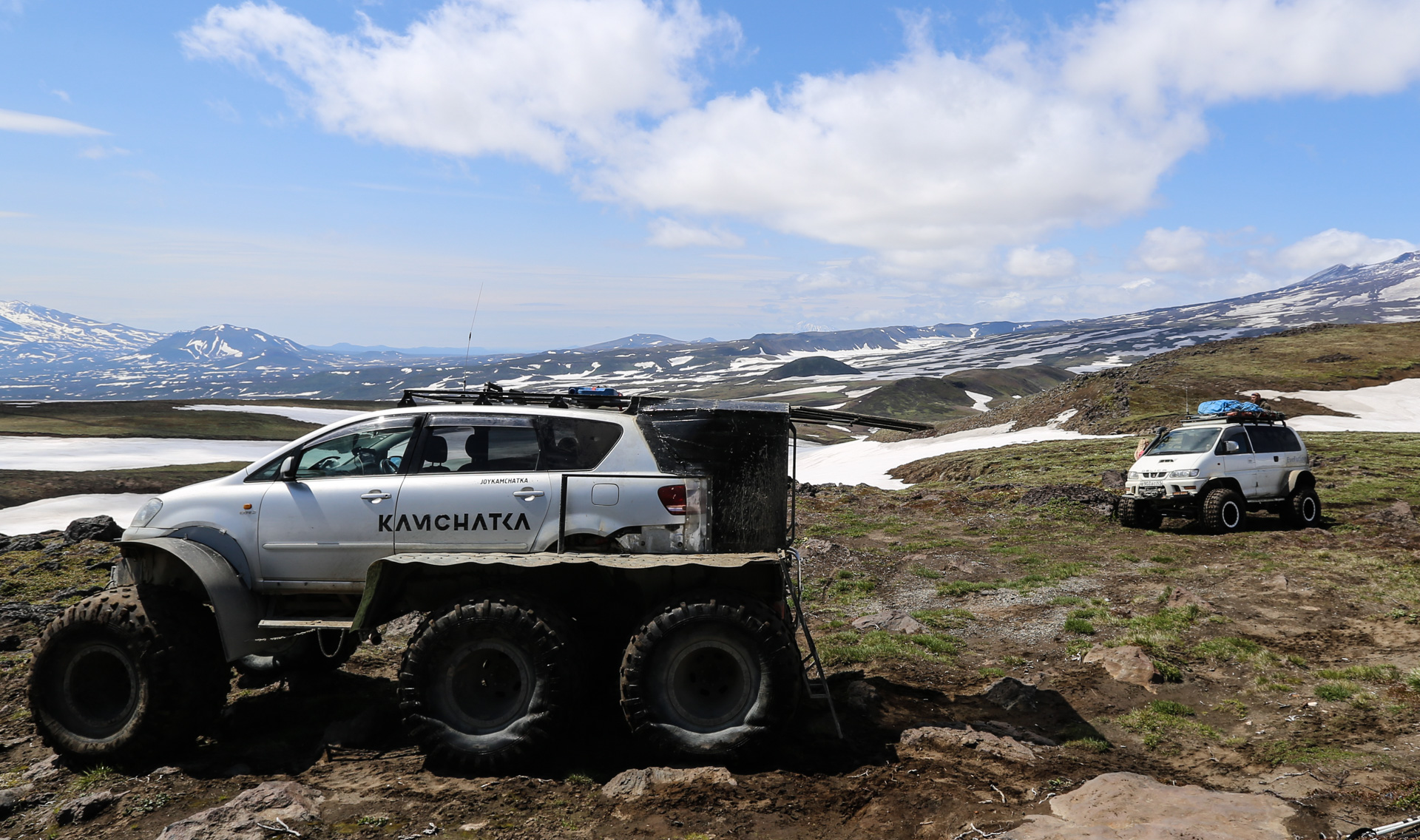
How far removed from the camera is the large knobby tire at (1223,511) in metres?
18.3

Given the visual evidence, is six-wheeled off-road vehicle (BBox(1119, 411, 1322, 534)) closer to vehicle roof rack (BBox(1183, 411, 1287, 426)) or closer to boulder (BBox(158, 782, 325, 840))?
vehicle roof rack (BBox(1183, 411, 1287, 426))

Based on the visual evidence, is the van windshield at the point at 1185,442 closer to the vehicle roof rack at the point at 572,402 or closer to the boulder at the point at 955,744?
the vehicle roof rack at the point at 572,402

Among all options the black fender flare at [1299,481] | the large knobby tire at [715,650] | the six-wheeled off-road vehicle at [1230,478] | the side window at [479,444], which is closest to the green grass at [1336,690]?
the large knobby tire at [715,650]

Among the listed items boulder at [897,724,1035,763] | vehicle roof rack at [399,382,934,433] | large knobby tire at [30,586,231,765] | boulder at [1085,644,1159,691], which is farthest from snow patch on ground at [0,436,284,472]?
boulder at [897,724,1035,763]

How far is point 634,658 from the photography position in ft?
20.6

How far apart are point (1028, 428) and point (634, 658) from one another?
50.5m

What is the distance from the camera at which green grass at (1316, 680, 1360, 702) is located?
790 centimetres

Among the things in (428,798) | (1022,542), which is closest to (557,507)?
(428,798)

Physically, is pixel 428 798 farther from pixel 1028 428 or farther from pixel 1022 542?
pixel 1028 428

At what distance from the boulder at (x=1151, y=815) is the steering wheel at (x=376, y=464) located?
5.78 m

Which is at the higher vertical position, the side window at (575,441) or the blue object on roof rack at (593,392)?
the blue object on roof rack at (593,392)

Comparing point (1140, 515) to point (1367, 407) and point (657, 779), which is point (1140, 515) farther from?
point (1367, 407)

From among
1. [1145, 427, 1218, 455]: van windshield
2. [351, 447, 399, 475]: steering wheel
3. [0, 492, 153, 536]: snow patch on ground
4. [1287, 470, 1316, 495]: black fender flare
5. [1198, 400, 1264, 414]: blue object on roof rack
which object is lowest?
[0, 492, 153, 536]: snow patch on ground

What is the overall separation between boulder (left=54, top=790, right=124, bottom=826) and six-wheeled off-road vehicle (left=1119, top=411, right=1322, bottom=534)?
809 inches
